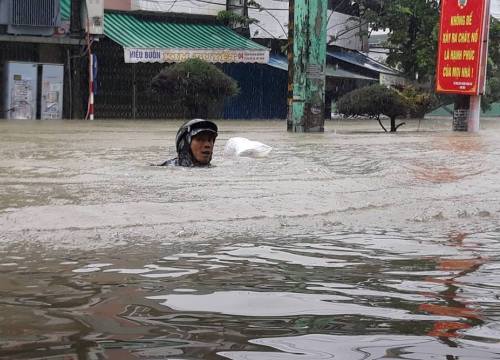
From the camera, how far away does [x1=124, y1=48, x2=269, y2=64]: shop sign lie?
22172 millimetres

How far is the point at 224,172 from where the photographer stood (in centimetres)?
809

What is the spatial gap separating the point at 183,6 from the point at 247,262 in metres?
22.2

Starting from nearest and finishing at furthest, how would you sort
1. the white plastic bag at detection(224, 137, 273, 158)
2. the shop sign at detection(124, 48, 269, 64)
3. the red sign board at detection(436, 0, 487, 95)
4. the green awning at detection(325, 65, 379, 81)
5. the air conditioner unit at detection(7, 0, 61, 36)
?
1. the white plastic bag at detection(224, 137, 273, 158)
2. the red sign board at detection(436, 0, 487, 95)
3. the air conditioner unit at detection(7, 0, 61, 36)
4. the shop sign at detection(124, 48, 269, 64)
5. the green awning at detection(325, 65, 379, 81)

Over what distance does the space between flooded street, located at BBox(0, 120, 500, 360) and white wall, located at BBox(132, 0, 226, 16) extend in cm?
1653

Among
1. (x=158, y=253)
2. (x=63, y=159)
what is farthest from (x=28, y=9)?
(x=158, y=253)

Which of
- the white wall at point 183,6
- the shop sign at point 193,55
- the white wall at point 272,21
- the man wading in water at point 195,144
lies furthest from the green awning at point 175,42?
the man wading in water at point 195,144

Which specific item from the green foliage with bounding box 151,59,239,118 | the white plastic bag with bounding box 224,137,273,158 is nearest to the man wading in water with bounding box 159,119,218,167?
the white plastic bag with bounding box 224,137,273,158

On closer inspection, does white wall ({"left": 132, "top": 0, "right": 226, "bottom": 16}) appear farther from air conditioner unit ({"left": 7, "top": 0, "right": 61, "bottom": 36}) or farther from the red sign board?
the red sign board

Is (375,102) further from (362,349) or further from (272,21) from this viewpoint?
(362,349)

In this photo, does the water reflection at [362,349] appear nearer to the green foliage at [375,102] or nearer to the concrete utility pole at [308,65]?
the concrete utility pole at [308,65]

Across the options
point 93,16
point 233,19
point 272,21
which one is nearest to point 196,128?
point 93,16

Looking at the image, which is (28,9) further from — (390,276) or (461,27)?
(390,276)

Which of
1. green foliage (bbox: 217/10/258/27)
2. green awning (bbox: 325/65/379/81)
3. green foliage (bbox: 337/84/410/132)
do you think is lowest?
green foliage (bbox: 337/84/410/132)

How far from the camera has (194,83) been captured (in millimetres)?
20859
